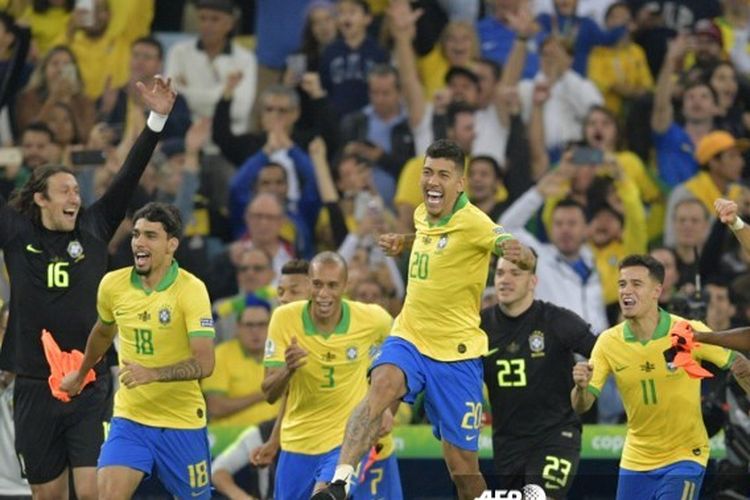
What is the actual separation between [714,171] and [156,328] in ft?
25.1

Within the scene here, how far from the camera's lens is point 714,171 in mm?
19312

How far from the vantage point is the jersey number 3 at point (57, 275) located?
13875 millimetres

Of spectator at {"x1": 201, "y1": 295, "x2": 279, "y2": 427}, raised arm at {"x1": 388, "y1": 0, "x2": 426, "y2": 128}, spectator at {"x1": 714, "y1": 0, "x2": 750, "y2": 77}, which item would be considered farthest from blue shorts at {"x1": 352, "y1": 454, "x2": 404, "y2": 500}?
spectator at {"x1": 714, "y1": 0, "x2": 750, "y2": 77}

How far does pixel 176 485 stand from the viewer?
44.5 feet

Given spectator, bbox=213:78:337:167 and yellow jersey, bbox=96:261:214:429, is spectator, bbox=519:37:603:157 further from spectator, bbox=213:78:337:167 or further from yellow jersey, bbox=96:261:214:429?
yellow jersey, bbox=96:261:214:429

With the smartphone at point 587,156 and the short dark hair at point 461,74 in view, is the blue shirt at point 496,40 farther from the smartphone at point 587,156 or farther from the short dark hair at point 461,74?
the smartphone at point 587,156

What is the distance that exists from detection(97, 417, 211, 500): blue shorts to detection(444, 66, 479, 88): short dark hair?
278 inches

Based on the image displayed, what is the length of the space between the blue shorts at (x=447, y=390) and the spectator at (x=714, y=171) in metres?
6.03

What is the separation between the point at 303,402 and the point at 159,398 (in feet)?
4.96

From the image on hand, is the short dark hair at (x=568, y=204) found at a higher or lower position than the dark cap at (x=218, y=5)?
lower

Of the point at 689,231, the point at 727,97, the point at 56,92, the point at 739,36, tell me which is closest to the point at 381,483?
the point at 689,231

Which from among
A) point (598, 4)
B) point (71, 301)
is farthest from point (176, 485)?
point (598, 4)

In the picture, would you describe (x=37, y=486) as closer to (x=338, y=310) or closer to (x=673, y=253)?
(x=338, y=310)

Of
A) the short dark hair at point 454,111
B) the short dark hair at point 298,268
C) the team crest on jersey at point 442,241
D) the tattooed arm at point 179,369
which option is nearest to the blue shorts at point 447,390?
the team crest on jersey at point 442,241
